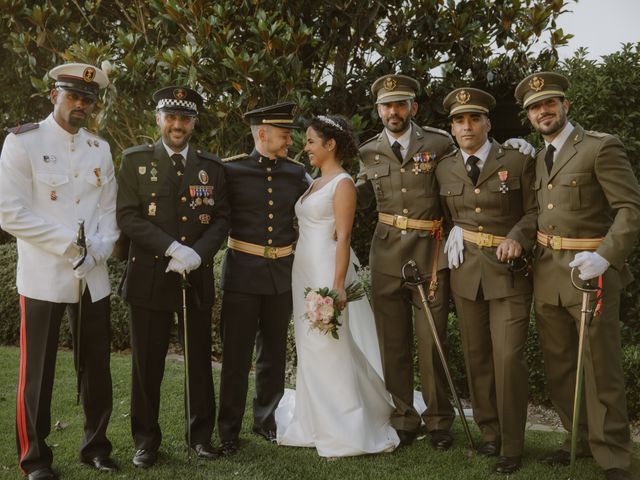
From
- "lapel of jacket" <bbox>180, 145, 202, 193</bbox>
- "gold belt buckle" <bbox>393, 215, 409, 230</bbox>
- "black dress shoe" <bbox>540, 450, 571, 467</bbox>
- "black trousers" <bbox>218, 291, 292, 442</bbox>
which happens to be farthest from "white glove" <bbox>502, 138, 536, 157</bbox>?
"lapel of jacket" <bbox>180, 145, 202, 193</bbox>

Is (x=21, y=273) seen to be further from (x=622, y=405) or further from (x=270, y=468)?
→ (x=622, y=405)

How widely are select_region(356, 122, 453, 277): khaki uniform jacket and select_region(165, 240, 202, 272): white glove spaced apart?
4.15ft

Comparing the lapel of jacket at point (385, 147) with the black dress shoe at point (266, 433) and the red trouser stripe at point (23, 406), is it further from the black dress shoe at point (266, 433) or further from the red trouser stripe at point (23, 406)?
the red trouser stripe at point (23, 406)

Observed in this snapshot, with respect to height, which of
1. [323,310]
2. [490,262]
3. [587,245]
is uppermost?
[587,245]

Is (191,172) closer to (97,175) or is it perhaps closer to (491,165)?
(97,175)

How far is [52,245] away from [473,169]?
249cm

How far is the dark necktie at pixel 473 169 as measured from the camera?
4070 mm

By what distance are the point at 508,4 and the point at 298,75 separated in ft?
7.96

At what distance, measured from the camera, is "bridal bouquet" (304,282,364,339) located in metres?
4.08

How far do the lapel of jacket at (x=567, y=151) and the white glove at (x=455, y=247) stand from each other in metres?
0.65

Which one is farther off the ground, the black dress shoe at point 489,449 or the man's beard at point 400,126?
the man's beard at point 400,126

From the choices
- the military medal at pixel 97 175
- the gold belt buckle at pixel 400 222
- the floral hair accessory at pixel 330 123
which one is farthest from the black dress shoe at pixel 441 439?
the military medal at pixel 97 175

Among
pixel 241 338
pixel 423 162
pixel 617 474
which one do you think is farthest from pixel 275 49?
pixel 617 474

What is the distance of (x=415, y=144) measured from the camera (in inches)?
172
